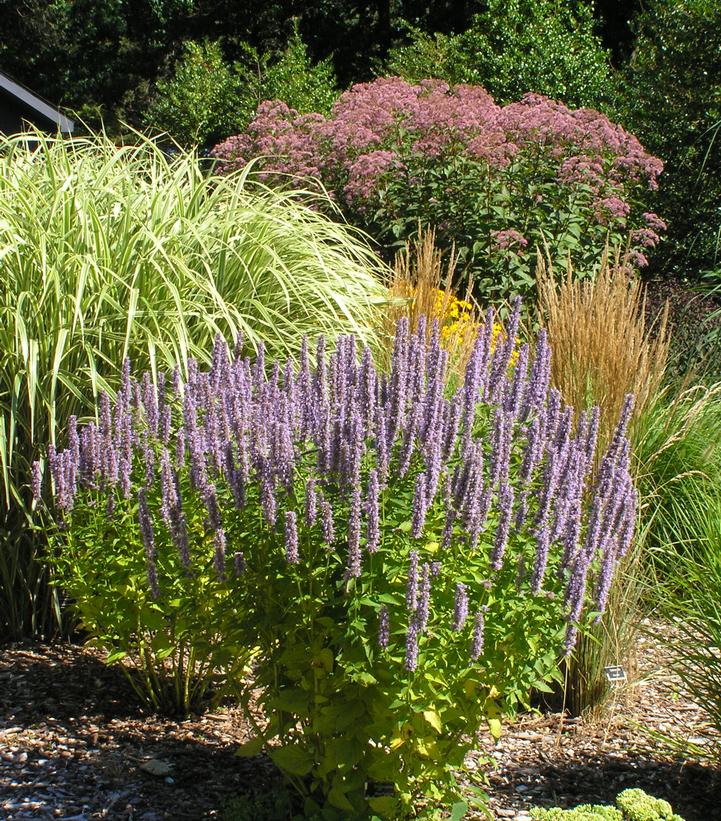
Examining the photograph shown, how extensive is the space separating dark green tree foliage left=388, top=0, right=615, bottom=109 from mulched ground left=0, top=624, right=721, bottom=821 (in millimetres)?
12988

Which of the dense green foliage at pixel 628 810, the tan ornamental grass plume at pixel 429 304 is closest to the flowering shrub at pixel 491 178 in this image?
the tan ornamental grass plume at pixel 429 304

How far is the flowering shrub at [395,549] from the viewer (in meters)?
2.27

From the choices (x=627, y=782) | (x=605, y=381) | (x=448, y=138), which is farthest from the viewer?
(x=448, y=138)

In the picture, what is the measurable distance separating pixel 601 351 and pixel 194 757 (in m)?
2.41

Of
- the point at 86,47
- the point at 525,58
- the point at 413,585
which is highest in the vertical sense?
the point at 86,47

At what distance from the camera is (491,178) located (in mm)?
7844

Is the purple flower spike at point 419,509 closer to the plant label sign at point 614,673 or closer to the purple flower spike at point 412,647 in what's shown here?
the purple flower spike at point 412,647

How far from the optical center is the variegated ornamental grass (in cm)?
404

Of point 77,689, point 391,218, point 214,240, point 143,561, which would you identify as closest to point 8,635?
point 77,689

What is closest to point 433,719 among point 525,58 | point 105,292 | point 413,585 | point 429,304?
point 413,585

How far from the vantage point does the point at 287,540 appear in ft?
7.36

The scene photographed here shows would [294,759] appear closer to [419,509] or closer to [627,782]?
[419,509]

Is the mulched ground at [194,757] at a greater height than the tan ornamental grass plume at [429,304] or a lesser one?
lesser

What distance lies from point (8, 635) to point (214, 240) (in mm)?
2076
